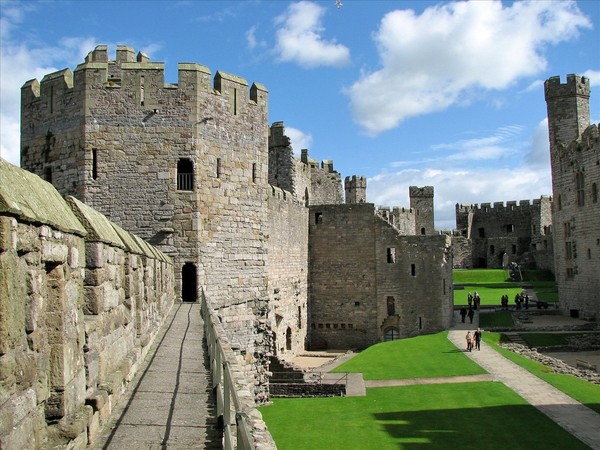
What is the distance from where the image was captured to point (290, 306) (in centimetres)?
3145

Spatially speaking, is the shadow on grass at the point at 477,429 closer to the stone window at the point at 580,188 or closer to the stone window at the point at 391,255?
the stone window at the point at 391,255

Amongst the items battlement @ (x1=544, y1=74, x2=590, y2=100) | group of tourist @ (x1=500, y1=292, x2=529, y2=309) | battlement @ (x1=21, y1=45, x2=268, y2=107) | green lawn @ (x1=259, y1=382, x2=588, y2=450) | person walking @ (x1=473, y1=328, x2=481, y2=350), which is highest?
battlement @ (x1=544, y1=74, x2=590, y2=100)

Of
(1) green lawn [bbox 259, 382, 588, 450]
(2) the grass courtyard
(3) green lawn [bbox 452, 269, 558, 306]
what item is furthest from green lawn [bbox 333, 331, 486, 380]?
(3) green lawn [bbox 452, 269, 558, 306]

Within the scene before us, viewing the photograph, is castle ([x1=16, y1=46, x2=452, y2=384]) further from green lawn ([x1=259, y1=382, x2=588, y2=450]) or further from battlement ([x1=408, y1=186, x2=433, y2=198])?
battlement ([x1=408, y1=186, x2=433, y2=198])

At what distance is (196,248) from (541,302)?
101 feet

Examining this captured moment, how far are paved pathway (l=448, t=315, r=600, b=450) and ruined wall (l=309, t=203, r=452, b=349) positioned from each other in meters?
8.00

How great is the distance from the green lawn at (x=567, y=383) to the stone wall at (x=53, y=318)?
1608cm

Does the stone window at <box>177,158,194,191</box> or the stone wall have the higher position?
the stone window at <box>177,158,194,191</box>

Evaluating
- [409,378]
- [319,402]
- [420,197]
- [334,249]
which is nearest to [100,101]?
[319,402]

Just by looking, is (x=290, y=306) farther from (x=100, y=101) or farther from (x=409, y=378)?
(x=100, y=101)

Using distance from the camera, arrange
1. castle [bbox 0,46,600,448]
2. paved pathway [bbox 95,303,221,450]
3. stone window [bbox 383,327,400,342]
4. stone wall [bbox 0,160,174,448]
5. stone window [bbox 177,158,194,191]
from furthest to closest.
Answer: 1. stone window [bbox 383,327,400,342]
2. stone window [bbox 177,158,194,191]
3. castle [bbox 0,46,600,448]
4. paved pathway [bbox 95,303,221,450]
5. stone wall [bbox 0,160,174,448]

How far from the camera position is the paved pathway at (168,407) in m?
5.07

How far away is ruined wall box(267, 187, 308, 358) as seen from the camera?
28688 millimetres

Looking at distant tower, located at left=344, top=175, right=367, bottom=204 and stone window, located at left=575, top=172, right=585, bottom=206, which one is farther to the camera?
distant tower, located at left=344, top=175, right=367, bottom=204
